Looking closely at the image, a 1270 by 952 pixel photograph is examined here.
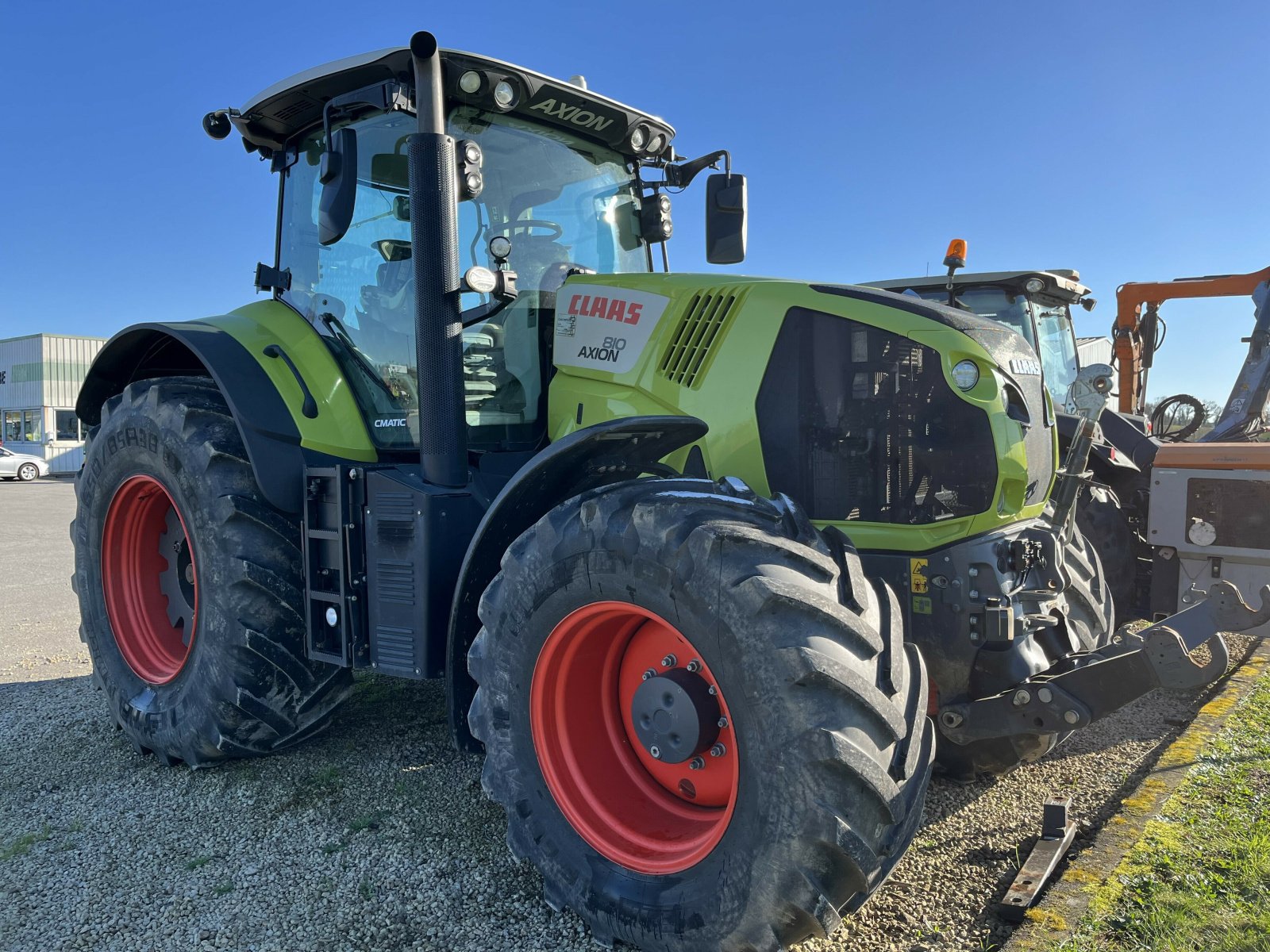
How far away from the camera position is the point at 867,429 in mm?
2932

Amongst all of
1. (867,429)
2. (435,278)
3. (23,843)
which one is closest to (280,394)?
(435,278)

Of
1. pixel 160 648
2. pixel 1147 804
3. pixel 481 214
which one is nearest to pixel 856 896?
pixel 1147 804

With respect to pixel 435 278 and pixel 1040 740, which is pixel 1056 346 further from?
pixel 435 278

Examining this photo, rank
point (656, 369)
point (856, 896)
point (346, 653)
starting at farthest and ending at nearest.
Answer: point (346, 653)
point (656, 369)
point (856, 896)

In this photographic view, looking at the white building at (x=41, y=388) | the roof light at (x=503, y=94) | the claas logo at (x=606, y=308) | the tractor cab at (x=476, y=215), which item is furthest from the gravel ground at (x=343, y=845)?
the white building at (x=41, y=388)

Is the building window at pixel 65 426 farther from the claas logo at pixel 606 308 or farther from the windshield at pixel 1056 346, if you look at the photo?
the claas logo at pixel 606 308

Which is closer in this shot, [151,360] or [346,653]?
[346,653]

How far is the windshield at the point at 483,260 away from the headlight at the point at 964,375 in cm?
158

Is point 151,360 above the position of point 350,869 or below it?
above

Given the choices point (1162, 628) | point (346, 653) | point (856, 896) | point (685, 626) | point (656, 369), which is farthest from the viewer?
point (346, 653)

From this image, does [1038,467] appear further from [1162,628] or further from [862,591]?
[862,591]

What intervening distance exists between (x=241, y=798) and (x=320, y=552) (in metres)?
1.02

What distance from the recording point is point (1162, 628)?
263 cm

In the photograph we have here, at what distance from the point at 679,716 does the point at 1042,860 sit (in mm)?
1332
